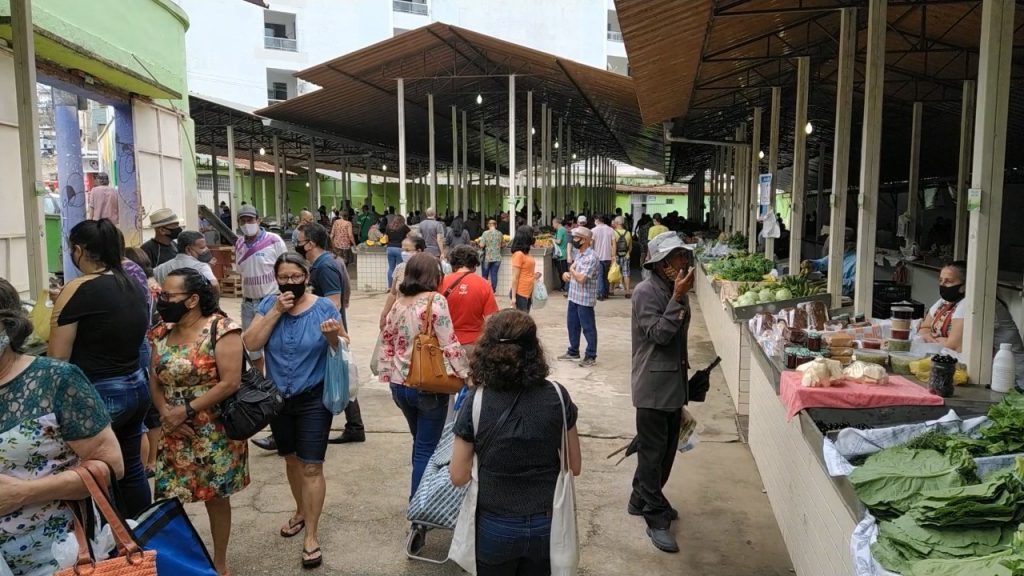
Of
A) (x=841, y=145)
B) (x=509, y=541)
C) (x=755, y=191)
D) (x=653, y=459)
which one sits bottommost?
(x=653, y=459)

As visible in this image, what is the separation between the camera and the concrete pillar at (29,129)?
4.79 metres

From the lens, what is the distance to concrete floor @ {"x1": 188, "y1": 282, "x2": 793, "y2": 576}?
13.8 ft

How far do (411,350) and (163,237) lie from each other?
132 inches

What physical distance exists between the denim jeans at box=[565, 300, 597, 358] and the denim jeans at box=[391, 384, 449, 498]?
4.71 m

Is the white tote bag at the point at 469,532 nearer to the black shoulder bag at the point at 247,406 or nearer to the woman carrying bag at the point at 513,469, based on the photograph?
the woman carrying bag at the point at 513,469

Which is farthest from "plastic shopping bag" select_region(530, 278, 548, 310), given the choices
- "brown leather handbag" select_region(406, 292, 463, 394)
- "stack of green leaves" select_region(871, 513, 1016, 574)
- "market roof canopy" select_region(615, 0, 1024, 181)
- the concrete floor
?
"stack of green leaves" select_region(871, 513, 1016, 574)

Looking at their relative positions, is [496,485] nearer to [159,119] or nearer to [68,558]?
[68,558]

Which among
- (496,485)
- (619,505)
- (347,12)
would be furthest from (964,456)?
(347,12)

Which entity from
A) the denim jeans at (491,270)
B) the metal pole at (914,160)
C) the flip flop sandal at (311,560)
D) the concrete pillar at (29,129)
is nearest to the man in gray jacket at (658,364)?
the flip flop sandal at (311,560)

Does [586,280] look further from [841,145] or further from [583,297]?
[841,145]

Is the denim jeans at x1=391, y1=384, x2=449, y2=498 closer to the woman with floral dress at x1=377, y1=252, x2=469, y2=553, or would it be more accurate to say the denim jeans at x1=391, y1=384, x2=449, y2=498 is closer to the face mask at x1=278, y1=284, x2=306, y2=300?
the woman with floral dress at x1=377, y1=252, x2=469, y2=553

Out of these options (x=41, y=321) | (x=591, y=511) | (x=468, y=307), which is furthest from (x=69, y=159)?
(x=591, y=511)

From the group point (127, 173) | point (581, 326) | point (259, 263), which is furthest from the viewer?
point (127, 173)

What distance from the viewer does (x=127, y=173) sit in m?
9.79
